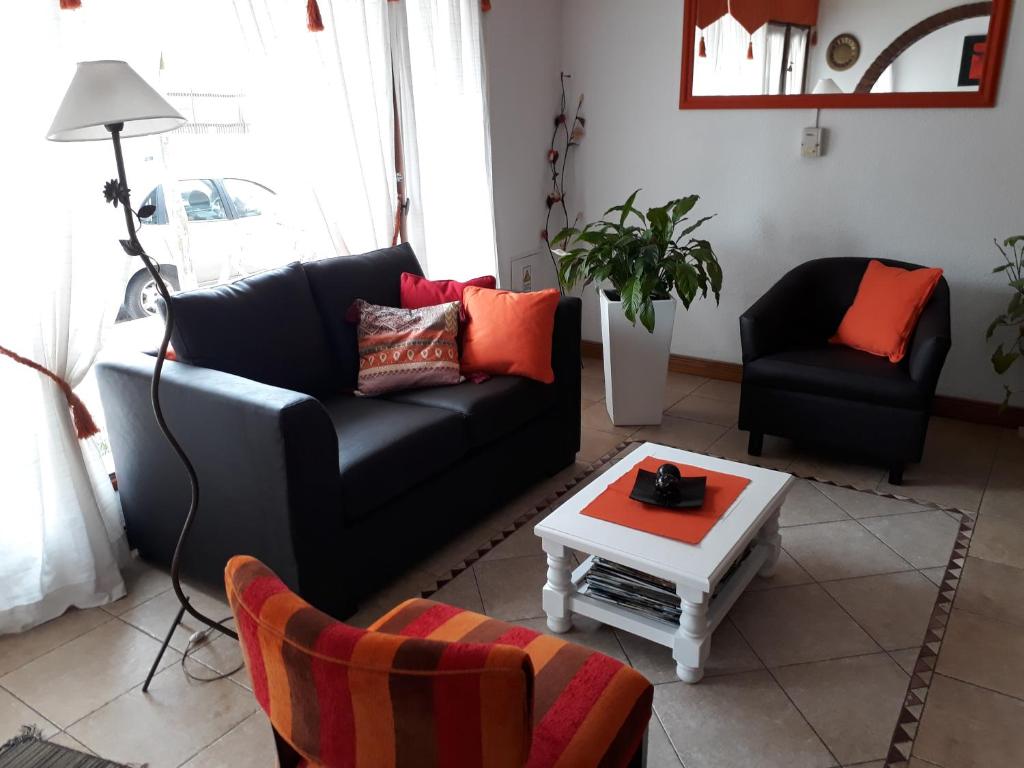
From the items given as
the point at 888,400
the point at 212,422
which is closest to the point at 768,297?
the point at 888,400

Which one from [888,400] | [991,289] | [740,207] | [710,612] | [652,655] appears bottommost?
[652,655]

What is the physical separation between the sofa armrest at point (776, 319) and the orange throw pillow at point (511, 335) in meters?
0.88

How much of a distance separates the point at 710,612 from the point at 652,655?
0.20 m

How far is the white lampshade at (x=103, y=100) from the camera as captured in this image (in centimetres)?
179

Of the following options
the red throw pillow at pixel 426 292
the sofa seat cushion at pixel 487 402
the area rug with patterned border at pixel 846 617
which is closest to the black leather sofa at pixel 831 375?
the area rug with patterned border at pixel 846 617

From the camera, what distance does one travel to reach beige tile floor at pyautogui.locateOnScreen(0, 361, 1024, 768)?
1.84 m

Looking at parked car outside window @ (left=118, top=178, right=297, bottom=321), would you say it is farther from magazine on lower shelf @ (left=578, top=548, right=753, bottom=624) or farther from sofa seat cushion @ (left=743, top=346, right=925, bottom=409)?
sofa seat cushion @ (left=743, top=346, right=925, bottom=409)

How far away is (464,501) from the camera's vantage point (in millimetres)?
2668

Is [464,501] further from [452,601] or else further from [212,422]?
[212,422]

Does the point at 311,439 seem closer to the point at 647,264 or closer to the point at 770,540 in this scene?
the point at 770,540

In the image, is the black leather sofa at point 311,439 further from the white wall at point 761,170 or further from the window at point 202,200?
the white wall at point 761,170

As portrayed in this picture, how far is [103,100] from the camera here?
1.80 m

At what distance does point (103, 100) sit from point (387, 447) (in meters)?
1.13

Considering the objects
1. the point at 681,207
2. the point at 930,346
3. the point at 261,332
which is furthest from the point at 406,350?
the point at 930,346
